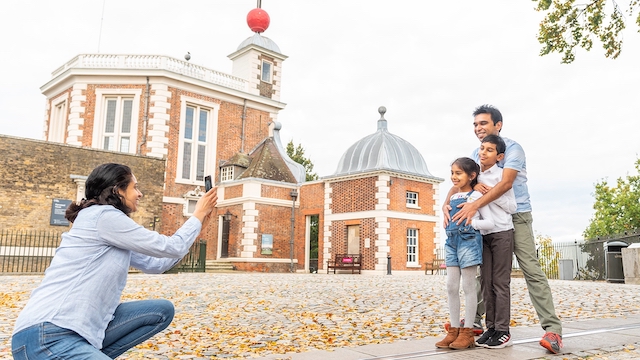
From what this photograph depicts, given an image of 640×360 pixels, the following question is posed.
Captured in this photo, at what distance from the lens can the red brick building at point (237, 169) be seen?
22.8 metres

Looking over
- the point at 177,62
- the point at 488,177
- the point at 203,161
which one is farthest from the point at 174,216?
the point at 488,177

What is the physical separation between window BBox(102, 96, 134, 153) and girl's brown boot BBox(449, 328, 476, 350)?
2334cm

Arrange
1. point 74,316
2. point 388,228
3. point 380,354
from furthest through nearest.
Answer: point 388,228 → point 380,354 → point 74,316

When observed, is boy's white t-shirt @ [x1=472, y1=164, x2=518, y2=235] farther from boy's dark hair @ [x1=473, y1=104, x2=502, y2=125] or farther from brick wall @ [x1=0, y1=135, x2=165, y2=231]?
brick wall @ [x1=0, y1=135, x2=165, y2=231]

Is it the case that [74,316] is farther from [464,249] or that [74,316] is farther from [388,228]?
[388,228]

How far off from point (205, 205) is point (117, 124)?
80.4 ft

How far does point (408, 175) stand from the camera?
23.1 meters

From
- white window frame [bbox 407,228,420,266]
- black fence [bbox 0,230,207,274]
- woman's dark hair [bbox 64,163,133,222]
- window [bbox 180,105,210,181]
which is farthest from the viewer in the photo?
window [bbox 180,105,210,181]

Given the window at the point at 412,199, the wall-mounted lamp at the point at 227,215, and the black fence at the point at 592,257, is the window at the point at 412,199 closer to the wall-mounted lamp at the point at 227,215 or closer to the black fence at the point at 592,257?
the black fence at the point at 592,257

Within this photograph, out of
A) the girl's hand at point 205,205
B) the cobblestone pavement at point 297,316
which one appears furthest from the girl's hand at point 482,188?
the girl's hand at point 205,205

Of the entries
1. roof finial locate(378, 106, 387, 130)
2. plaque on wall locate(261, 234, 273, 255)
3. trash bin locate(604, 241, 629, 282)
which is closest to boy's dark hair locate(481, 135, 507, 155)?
trash bin locate(604, 241, 629, 282)

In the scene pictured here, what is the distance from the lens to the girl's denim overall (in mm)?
4309

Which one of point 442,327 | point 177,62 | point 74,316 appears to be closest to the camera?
point 74,316

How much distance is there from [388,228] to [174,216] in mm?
10282
